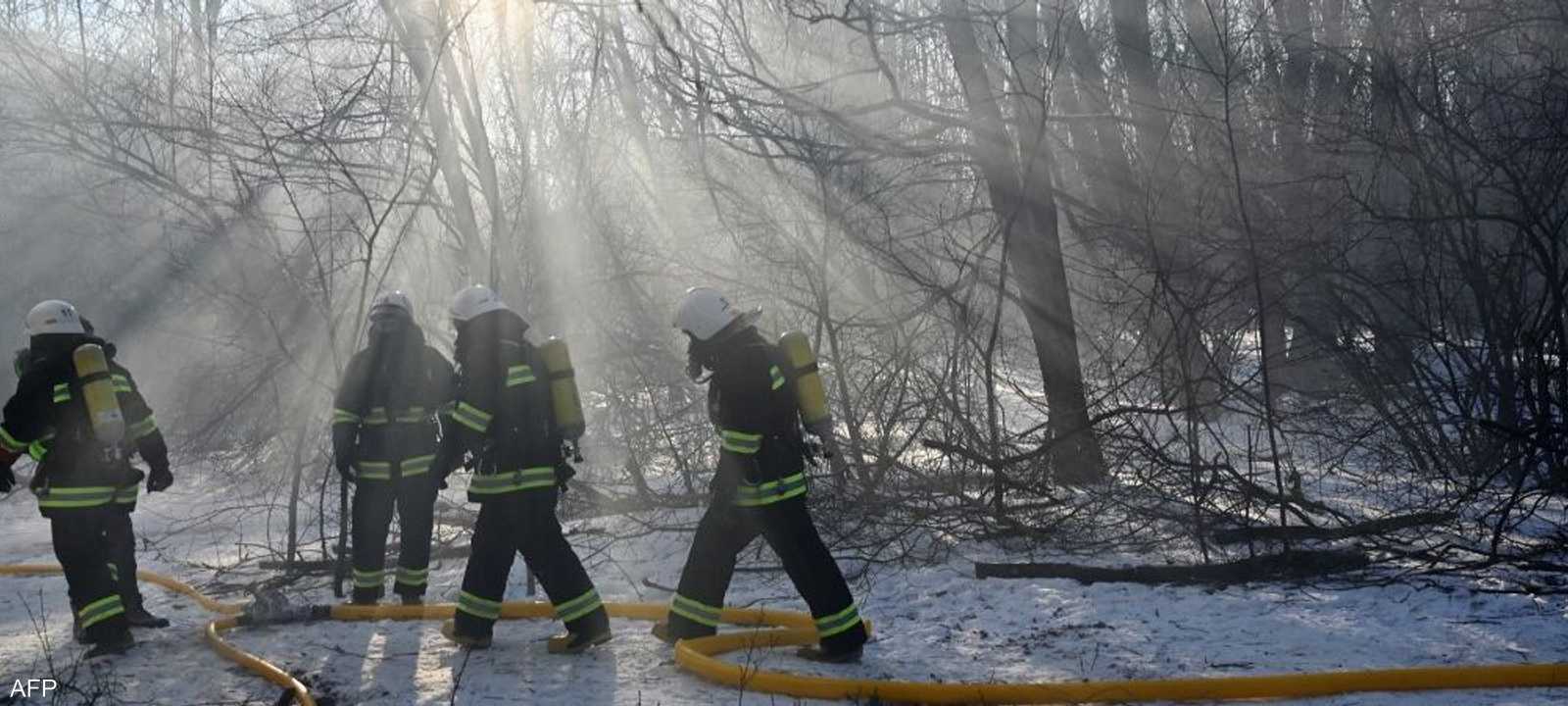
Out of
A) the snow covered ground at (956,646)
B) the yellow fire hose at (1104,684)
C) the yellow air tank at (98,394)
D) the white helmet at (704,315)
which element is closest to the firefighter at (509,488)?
the snow covered ground at (956,646)

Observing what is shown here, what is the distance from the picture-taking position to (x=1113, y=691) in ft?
16.6

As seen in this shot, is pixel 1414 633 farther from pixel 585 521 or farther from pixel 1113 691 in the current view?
pixel 585 521

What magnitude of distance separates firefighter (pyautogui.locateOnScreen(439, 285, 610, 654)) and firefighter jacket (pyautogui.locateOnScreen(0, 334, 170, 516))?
180 cm

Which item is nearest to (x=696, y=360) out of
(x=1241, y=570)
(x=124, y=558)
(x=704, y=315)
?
(x=704, y=315)

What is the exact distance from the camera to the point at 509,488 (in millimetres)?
6246

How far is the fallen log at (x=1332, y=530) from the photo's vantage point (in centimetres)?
731

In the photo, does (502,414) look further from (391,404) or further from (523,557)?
(391,404)

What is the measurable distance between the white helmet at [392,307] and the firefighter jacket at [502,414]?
1205 millimetres

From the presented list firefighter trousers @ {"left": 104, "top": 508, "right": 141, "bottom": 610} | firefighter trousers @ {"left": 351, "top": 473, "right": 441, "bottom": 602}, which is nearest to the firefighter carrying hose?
firefighter trousers @ {"left": 104, "top": 508, "right": 141, "bottom": 610}

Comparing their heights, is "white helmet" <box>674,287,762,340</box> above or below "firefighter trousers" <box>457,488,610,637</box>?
above

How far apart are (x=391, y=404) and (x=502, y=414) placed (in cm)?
151

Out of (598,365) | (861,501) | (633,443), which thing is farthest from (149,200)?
(861,501)

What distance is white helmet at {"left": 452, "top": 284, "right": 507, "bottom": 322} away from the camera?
639 centimetres

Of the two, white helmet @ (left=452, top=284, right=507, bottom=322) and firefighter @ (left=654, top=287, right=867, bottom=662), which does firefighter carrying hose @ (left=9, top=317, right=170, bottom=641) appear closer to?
white helmet @ (left=452, top=284, right=507, bottom=322)
